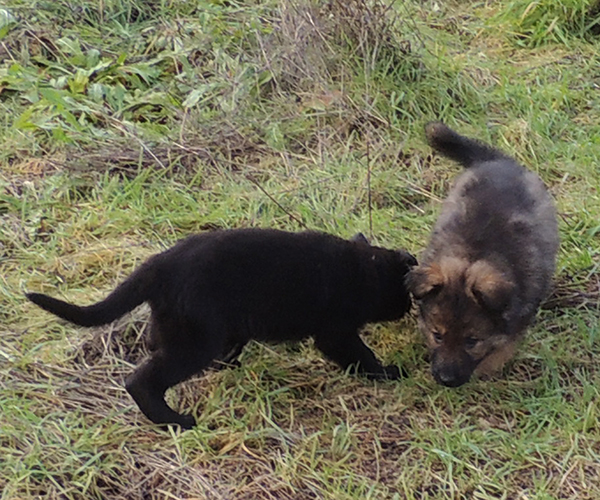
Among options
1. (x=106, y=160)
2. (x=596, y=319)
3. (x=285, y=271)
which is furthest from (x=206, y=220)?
(x=596, y=319)

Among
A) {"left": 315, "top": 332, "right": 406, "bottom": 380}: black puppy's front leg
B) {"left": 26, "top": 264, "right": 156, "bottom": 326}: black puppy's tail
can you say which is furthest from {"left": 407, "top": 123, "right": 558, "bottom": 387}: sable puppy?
{"left": 26, "top": 264, "right": 156, "bottom": 326}: black puppy's tail

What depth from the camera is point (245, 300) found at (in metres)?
→ 3.88

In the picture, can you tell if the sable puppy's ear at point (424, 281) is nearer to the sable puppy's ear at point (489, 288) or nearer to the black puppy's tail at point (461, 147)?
the sable puppy's ear at point (489, 288)

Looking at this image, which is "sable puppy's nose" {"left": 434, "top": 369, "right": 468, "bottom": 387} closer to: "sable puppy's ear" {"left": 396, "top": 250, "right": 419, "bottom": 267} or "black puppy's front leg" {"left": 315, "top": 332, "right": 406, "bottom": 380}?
"black puppy's front leg" {"left": 315, "top": 332, "right": 406, "bottom": 380}

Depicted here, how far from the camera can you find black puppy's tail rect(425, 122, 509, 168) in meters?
5.18

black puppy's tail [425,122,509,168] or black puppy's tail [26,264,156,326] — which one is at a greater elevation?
black puppy's tail [425,122,509,168]

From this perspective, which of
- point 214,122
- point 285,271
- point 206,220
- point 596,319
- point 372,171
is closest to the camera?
point 285,271

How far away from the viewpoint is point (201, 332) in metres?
3.77

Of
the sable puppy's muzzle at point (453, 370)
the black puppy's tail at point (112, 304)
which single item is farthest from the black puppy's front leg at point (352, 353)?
the black puppy's tail at point (112, 304)

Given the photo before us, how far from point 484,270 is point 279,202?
1593 mm

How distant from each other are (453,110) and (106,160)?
91.2 inches

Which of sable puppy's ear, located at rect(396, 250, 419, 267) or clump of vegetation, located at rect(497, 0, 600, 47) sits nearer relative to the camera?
sable puppy's ear, located at rect(396, 250, 419, 267)

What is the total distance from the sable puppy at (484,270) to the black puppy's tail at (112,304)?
1207 mm

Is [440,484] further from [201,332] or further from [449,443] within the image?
[201,332]
